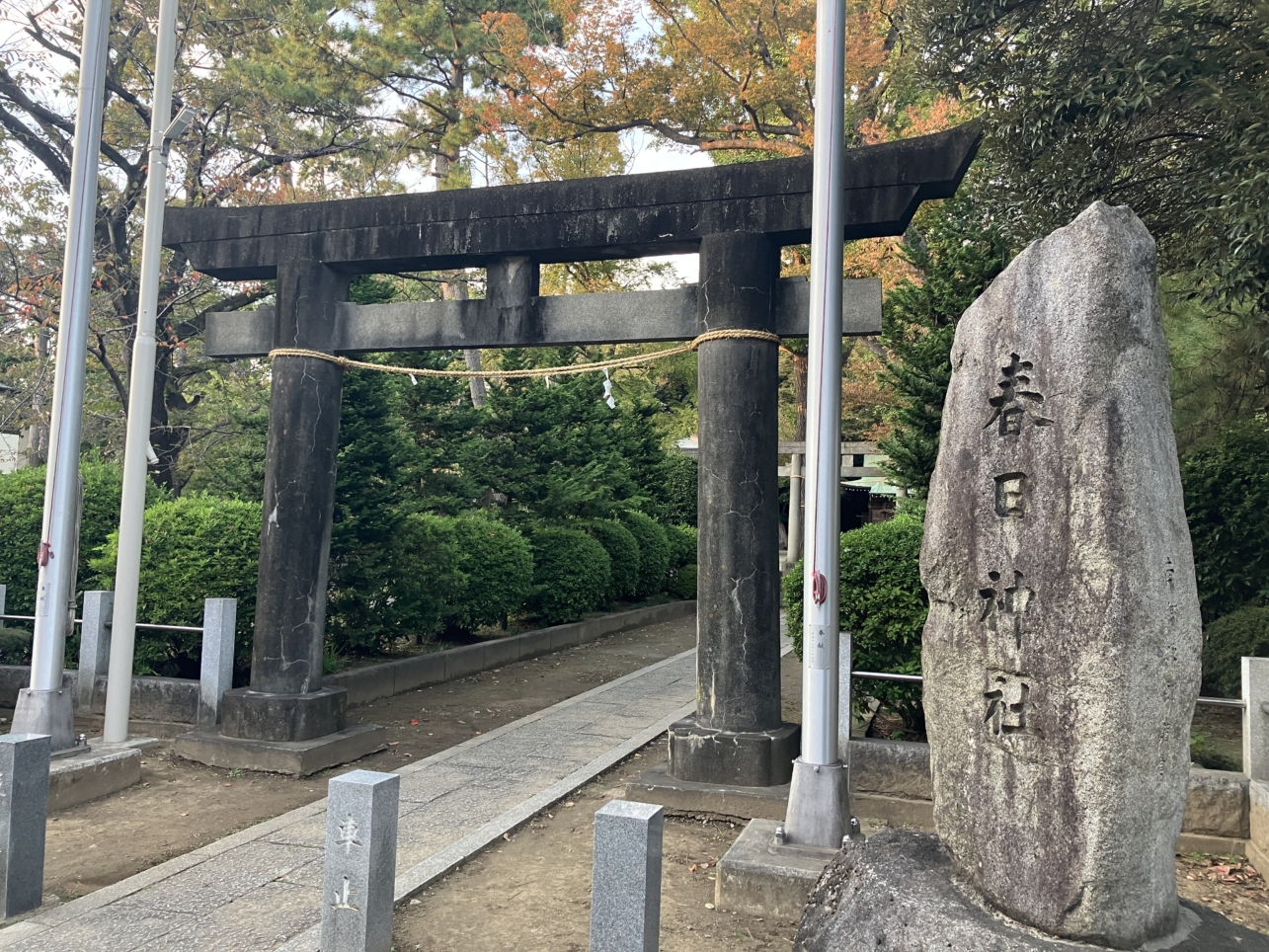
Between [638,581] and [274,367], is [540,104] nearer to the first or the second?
[638,581]

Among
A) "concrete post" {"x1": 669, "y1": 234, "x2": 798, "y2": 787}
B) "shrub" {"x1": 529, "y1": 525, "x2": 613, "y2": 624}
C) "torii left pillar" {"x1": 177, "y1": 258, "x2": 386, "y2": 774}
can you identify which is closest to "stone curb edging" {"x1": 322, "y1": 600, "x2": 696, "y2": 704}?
"shrub" {"x1": 529, "y1": 525, "x2": 613, "y2": 624}

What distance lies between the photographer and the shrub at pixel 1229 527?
899 cm

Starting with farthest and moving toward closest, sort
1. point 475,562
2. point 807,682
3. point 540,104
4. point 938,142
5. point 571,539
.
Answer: point 540,104 → point 571,539 → point 475,562 → point 938,142 → point 807,682

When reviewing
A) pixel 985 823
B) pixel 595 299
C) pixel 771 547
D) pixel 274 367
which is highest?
pixel 595 299

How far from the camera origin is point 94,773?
21.1ft

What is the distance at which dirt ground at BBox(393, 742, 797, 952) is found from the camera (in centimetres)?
426

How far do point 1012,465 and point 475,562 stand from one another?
1031cm

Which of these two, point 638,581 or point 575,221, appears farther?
point 638,581

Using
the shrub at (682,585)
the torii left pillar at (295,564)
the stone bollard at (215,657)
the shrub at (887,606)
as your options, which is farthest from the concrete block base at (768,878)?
the shrub at (682,585)

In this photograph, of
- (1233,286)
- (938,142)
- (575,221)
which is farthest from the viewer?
(575,221)

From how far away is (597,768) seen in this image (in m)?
7.31

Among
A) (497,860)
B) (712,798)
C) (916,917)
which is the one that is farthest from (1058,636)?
(497,860)

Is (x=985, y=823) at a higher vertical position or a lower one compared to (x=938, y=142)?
lower

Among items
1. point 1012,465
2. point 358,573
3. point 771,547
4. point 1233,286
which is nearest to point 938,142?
point 1233,286
